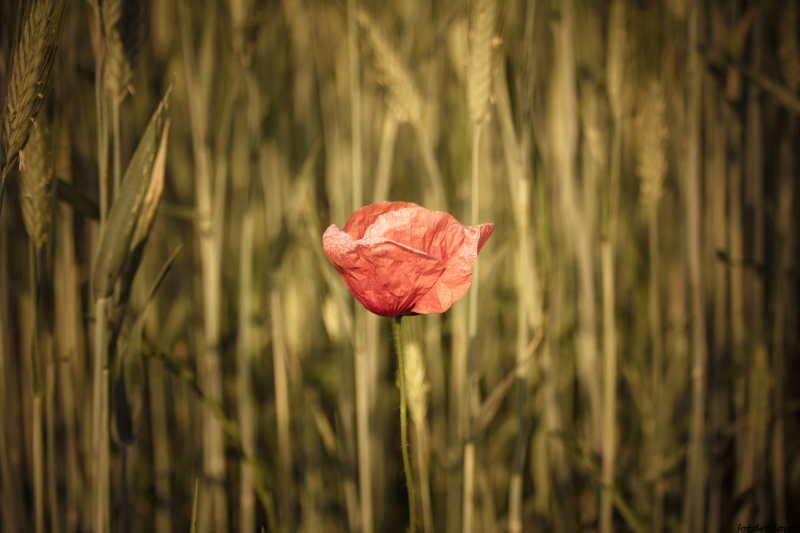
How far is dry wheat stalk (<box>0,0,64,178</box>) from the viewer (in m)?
0.34

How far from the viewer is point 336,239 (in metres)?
0.29

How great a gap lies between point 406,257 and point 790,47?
886 millimetres

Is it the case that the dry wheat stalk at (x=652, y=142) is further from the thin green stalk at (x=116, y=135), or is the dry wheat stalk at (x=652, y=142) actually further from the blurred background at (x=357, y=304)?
the thin green stalk at (x=116, y=135)

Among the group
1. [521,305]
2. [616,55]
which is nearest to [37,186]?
[521,305]

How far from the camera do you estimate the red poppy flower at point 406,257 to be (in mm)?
286

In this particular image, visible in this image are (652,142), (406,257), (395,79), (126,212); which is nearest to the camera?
(406,257)

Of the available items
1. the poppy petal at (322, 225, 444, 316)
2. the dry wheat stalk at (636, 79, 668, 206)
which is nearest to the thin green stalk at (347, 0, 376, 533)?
the poppy petal at (322, 225, 444, 316)

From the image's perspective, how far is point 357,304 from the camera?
0.57 metres

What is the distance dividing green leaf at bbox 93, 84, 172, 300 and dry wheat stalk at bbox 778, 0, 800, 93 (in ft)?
3.22

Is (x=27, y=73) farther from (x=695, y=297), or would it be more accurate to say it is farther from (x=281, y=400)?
(x=695, y=297)

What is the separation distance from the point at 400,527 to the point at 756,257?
0.87 m

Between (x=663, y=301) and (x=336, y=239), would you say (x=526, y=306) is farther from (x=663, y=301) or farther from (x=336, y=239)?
(x=663, y=301)

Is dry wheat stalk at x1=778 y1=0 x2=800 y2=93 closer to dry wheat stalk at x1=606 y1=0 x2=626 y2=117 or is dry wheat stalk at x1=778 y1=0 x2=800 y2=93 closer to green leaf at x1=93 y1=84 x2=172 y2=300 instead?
dry wheat stalk at x1=606 y1=0 x2=626 y2=117

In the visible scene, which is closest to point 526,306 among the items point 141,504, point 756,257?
point 756,257
